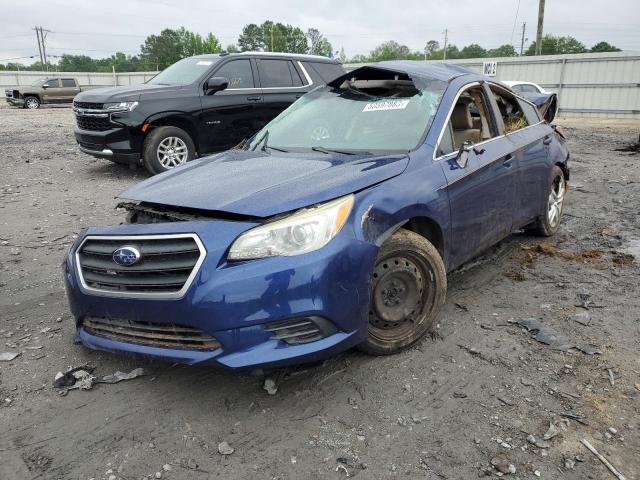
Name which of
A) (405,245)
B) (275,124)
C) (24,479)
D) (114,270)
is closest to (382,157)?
(405,245)

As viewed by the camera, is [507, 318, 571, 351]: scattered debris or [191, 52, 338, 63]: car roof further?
[191, 52, 338, 63]: car roof

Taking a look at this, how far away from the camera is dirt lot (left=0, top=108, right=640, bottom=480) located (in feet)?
7.66

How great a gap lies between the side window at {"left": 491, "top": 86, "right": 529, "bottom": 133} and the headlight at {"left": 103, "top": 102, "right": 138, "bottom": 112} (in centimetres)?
547

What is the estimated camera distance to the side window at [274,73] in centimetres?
905

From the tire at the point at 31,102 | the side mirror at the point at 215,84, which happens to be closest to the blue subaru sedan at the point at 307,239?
the side mirror at the point at 215,84

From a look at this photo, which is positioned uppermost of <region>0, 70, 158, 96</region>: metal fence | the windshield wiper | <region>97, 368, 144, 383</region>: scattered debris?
<region>0, 70, 158, 96</region>: metal fence

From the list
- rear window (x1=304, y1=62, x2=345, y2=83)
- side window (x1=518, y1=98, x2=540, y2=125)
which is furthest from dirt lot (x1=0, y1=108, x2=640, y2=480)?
rear window (x1=304, y1=62, x2=345, y2=83)

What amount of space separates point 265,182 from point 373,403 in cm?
133

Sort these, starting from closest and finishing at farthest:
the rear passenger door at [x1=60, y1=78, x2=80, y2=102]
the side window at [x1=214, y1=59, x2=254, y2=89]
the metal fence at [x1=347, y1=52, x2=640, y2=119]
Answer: the side window at [x1=214, y1=59, x2=254, y2=89] < the metal fence at [x1=347, y1=52, x2=640, y2=119] < the rear passenger door at [x1=60, y1=78, x2=80, y2=102]

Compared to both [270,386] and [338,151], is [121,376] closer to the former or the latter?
[270,386]

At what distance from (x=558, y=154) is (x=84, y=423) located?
4874 millimetres

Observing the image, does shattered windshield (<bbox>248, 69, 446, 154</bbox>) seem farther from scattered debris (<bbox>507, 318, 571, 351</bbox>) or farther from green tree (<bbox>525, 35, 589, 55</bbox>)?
green tree (<bbox>525, 35, 589, 55</bbox>)

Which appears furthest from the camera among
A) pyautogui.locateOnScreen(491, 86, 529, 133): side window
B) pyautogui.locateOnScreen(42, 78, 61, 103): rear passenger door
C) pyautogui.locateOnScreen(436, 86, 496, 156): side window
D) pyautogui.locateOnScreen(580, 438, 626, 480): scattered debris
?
pyautogui.locateOnScreen(42, 78, 61, 103): rear passenger door

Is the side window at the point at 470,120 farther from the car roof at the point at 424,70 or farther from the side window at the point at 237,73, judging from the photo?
the side window at the point at 237,73
